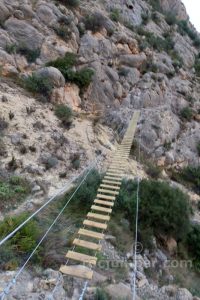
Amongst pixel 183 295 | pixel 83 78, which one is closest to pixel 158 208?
pixel 183 295

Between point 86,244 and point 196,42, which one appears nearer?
point 86,244

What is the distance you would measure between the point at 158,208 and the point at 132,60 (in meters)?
13.4

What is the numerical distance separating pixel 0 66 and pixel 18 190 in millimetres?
7989

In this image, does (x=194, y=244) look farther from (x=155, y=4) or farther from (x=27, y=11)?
(x=155, y=4)

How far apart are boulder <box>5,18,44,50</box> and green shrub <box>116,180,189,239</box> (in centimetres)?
1026

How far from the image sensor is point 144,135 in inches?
574

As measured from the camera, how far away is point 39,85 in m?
12.5

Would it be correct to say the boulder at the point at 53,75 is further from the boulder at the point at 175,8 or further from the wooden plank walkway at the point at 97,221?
the boulder at the point at 175,8

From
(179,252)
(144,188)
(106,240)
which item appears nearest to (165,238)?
(179,252)

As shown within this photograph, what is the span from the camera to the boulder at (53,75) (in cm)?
1308

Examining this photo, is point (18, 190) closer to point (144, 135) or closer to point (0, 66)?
point (0, 66)

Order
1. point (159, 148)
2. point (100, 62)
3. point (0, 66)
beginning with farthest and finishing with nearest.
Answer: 1. point (100, 62)
2. point (159, 148)
3. point (0, 66)

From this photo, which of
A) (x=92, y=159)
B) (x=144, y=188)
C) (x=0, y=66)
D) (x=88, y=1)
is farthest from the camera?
(x=88, y=1)

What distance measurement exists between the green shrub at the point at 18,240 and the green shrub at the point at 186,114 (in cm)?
1405
